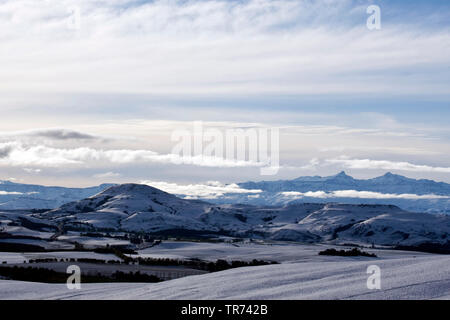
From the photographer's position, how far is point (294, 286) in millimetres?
24406

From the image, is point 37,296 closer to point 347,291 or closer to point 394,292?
point 347,291

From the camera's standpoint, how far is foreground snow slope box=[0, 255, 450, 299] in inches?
839

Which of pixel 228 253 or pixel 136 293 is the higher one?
pixel 136 293

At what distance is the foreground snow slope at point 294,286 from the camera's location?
69.9ft

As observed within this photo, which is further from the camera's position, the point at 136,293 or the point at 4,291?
the point at 4,291
